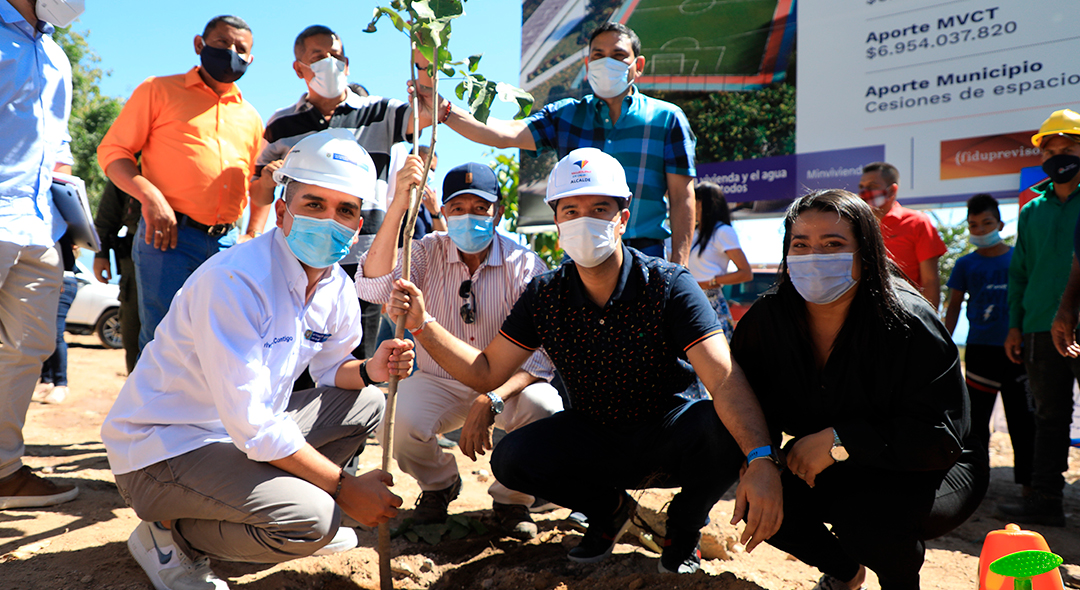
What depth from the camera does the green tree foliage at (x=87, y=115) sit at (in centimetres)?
1769

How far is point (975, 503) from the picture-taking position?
2258 millimetres

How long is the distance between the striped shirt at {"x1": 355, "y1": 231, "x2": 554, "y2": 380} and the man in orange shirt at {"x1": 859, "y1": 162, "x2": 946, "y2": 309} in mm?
2343

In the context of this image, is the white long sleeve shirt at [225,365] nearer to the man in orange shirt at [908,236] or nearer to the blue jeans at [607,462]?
the blue jeans at [607,462]

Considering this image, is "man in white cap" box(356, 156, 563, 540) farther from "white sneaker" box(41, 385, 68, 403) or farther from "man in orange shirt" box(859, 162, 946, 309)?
"white sneaker" box(41, 385, 68, 403)

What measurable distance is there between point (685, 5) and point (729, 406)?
6227 millimetres

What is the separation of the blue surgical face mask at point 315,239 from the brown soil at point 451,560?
1.14 meters

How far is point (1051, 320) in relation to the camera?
3639 mm

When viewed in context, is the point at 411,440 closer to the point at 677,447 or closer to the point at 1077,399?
the point at 677,447

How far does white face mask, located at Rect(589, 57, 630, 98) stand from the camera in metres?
3.45

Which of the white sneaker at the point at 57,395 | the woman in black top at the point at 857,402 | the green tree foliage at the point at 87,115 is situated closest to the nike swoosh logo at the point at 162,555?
the woman in black top at the point at 857,402

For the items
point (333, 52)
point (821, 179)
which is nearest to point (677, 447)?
point (333, 52)

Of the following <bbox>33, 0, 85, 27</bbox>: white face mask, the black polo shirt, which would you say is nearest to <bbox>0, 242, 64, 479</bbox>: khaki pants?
<bbox>33, 0, 85, 27</bbox>: white face mask

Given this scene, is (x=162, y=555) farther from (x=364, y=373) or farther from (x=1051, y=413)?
(x=1051, y=413)

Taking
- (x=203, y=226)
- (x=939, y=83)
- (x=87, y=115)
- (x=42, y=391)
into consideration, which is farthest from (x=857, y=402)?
(x=87, y=115)
